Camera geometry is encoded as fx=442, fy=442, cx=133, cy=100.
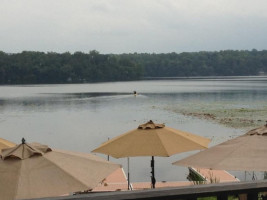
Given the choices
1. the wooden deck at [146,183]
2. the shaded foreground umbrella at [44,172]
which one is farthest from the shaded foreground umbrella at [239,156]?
the wooden deck at [146,183]

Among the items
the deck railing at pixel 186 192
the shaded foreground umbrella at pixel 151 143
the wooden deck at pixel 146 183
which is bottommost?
the wooden deck at pixel 146 183

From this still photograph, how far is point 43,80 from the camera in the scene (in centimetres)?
14562

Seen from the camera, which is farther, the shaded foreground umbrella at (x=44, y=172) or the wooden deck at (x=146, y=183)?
the wooden deck at (x=146, y=183)

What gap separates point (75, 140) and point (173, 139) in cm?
1657

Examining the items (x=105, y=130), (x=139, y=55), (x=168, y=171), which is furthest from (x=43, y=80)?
(x=168, y=171)

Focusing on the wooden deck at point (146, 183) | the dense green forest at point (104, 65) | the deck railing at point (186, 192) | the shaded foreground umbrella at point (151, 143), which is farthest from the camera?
the dense green forest at point (104, 65)

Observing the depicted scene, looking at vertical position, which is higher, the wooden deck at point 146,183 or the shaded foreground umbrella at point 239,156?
the shaded foreground umbrella at point 239,156

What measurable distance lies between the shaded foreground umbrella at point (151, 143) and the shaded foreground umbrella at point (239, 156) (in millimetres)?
2527

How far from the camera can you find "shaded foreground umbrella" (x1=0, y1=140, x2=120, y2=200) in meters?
4.62

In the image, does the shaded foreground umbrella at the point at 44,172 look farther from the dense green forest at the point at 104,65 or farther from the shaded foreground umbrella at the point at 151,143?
the dense green forest at the point at 104,65

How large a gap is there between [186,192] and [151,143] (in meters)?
5.82

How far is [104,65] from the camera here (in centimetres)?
15075

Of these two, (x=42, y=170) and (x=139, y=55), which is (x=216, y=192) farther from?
(x=139, y=55)

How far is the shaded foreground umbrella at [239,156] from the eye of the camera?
5062mm
